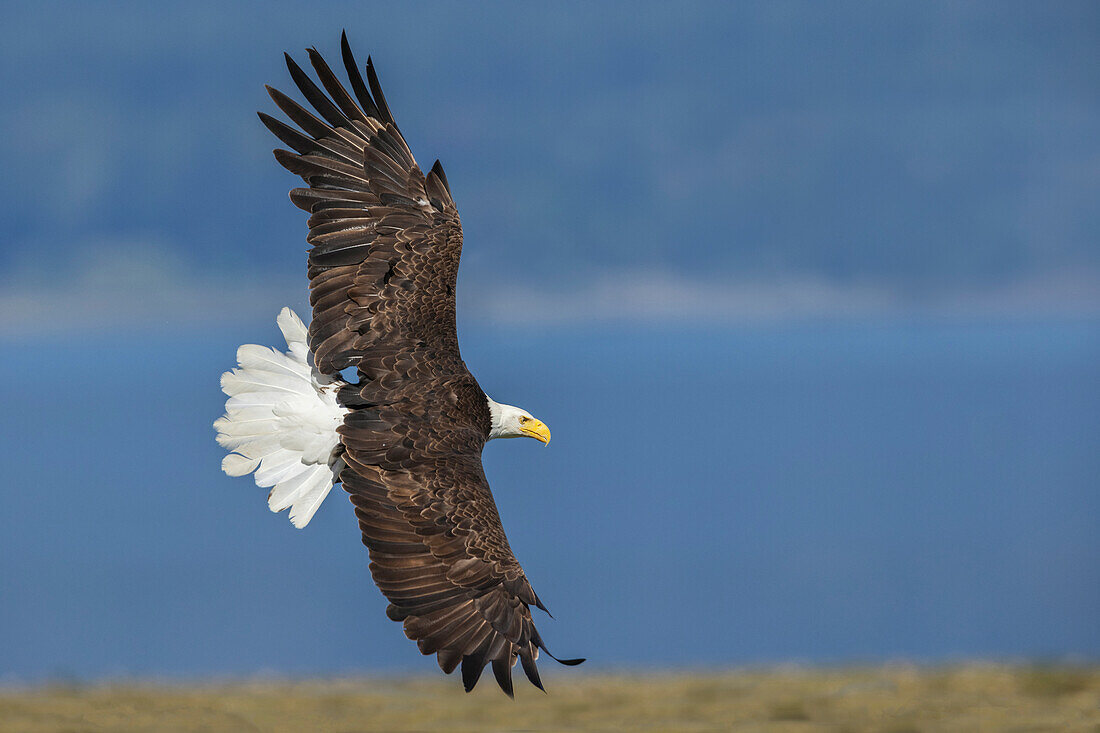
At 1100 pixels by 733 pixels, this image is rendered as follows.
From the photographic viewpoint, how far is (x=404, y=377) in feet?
24.6

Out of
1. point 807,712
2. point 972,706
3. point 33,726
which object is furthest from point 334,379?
point 972,706

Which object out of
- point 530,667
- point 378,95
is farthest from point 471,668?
point 378,95

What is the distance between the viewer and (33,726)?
8.87 meters

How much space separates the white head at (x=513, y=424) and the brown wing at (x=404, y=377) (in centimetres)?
35

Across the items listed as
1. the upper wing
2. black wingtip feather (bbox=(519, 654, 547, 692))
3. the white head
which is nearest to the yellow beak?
the white head

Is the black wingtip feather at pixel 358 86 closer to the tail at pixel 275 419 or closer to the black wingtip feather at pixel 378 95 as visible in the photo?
the black wingtip feather at pixel 378 95

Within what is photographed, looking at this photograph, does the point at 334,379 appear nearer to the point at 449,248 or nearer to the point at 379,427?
the point at 379,427

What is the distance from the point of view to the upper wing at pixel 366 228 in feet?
25.2

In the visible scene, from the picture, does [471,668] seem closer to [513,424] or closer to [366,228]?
[513,424]

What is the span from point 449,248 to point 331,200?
876 millimetres

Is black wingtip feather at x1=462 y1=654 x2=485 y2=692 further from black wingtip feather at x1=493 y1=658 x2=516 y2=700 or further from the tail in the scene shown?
the tail

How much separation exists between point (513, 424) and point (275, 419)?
5.52 ft

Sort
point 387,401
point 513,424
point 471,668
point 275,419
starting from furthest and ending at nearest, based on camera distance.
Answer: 1. point 513,424
2. point 275,419
3. point 387,401
4. point 471,668

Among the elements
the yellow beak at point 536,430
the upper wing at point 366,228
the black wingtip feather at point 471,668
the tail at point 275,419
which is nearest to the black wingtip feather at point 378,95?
the upper wing at point 366,228
